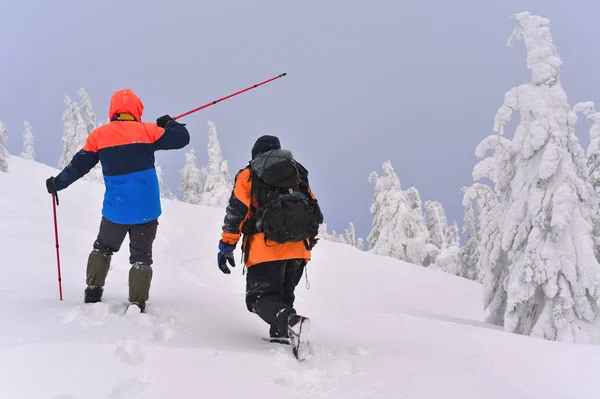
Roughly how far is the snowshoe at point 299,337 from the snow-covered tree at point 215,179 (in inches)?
Answer: 1312

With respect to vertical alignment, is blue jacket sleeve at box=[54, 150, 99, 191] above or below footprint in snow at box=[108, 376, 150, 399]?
above

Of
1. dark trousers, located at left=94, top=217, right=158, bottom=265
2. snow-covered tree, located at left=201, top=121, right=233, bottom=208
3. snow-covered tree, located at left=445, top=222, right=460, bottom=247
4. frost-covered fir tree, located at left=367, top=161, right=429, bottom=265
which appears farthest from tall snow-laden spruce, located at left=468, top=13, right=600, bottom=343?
snow-covered tree, located at left=445, top=222, right=460, bottom=247

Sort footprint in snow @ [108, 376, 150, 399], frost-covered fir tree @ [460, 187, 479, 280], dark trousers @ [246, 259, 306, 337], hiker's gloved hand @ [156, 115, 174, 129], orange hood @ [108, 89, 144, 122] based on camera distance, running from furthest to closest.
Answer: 1. frost-covered fir tree @ [460, 187, 479, 280]
2. hiker's gloved hand @ [156, 115, 174, 129]
3. orange hood @ [108, 89, 144, 122]
4. dark trousers @ [246, 259, 306, 337]
5. footprint in snow @ [108, 376, 150, 399]

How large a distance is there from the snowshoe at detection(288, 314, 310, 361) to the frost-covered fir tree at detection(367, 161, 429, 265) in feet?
92.6

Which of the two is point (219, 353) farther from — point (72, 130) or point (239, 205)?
point (72, 130)

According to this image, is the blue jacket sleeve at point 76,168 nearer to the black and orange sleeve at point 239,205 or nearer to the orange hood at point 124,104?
the orange hood at point 124,104

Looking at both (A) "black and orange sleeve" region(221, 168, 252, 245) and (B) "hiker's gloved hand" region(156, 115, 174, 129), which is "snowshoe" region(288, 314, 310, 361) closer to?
(A) "black and orange sleeve" region(221, 168, 252, 245)

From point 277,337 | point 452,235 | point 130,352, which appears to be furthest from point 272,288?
point 452,235

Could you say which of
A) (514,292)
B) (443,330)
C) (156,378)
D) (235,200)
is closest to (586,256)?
(514,292)

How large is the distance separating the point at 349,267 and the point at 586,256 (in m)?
11.4

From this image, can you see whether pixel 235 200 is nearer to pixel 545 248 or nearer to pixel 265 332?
pixel 265 332

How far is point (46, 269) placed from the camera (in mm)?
6742

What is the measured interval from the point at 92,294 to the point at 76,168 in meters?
1.48

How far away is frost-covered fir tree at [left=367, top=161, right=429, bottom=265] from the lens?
31094mm
